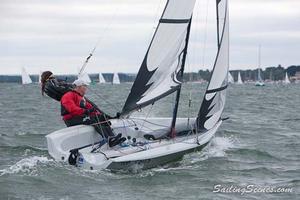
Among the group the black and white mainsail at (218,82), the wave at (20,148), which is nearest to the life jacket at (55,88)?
the wave at (20,148)

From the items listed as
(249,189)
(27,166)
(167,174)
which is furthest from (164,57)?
(249,189)

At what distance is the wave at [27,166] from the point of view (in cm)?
841

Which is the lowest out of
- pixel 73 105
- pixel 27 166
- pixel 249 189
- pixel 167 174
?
pixel 249 189

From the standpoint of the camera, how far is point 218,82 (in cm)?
1110

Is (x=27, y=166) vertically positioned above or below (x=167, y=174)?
above

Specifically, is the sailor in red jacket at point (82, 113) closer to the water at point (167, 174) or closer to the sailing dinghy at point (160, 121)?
the sailing dinghy at point (160, 121)

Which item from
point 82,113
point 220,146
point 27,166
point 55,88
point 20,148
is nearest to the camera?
point 27,166

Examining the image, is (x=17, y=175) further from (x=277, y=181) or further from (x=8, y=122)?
(x=8, y=122)

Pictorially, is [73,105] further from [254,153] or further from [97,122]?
[254,153]

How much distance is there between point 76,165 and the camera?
28.1 ft

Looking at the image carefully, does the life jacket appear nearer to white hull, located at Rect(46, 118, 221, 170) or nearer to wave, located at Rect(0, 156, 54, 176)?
white hull, located at Rect(46, 118, 221, 170)

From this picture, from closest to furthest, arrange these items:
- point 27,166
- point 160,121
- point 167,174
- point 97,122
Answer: point 167,174, point 27,166, point 97,122, point 160,121

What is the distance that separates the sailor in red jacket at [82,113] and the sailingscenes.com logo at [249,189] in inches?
81.2

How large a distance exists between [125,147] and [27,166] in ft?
4.82
